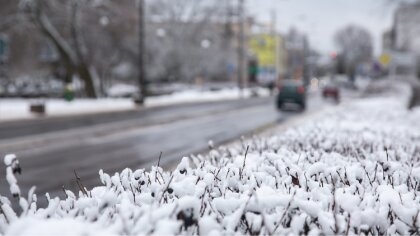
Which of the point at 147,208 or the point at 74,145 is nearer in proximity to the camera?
the point at 147,208

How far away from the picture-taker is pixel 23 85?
48594 millimetres

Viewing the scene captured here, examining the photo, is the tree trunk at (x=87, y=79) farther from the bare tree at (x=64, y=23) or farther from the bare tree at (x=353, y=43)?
the bare tree at (x=353, y=43)

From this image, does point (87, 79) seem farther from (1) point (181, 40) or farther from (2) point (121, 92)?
(1) point (181, 40)

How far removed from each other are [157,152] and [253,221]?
9.70 meters

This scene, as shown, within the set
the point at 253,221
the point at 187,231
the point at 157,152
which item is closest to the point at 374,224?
the point at 253,221

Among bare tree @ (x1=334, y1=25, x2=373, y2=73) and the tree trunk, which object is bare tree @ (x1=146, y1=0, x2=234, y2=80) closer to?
the tree trunk

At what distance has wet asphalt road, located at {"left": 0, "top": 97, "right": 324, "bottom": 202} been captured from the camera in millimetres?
9347

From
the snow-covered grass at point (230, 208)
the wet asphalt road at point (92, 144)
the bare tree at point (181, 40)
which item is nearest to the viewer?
Answer: the snow-covered grass at point (230, 208)

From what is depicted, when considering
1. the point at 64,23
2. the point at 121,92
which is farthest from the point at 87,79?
the point at 121,92

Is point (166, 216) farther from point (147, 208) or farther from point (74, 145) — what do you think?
point (74, 145)

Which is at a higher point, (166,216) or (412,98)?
(166,216)

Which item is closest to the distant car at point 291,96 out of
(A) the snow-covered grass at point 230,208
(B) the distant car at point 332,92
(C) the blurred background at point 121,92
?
(C) the blurred background at point 121,92

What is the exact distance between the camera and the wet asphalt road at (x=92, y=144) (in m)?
9.35

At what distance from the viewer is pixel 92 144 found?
45.3 feet
